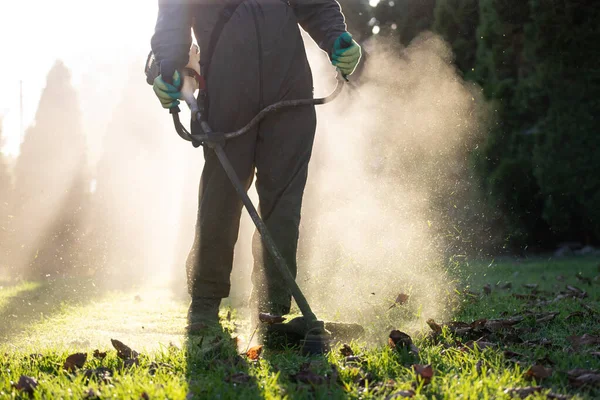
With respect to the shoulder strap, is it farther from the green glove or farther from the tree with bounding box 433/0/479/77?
the tree with bounding box 433/0/479/77

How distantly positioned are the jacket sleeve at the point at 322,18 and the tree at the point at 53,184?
33.1ft

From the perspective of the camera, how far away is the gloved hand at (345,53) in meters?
3.58

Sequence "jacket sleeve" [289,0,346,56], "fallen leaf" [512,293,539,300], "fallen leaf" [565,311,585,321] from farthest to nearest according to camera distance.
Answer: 1. "fallen leaf" [512,293,539,300]
2. "fallen leaf" [565,311,585,321]
3. "jacket sleeve" [289,0,346,56]

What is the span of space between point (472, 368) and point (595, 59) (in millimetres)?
8241

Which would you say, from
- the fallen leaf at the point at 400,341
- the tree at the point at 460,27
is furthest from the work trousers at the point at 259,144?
the tree at the point at 460,27

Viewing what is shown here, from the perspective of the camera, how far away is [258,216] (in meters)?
3.24

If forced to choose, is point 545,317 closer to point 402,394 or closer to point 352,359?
point 352,359

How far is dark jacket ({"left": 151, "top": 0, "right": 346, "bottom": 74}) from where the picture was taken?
349cm

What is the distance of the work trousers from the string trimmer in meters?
0.09

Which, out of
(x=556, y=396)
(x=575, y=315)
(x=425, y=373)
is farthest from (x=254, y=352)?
(x=575, y=315)

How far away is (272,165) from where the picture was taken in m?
3.60

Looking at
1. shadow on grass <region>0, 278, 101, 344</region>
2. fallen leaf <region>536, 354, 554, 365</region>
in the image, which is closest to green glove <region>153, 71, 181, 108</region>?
shadow on grass <region>0, 278, 101, 344</region>

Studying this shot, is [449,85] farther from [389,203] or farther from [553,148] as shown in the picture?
[389,203]

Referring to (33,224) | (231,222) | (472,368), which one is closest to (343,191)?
(231,222)
